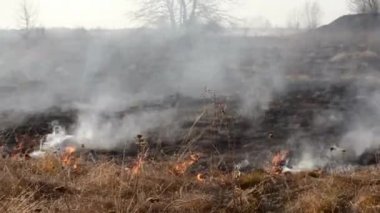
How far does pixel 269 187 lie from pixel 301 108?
933cm

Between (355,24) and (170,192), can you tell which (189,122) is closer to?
(170,192)

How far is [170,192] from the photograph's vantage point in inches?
168

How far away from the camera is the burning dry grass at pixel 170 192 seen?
371 centimetres

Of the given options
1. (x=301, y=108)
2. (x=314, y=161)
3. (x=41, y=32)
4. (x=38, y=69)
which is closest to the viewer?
(x=314, y=161)

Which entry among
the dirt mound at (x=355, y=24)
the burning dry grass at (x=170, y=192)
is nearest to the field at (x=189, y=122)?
the burning dry grass at (x=170, y=192)

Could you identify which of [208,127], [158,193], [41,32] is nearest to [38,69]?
[41,32]

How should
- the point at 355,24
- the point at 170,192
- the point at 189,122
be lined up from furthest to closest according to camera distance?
the point at 355,24 → the point at 189,122 → the point at 170,192

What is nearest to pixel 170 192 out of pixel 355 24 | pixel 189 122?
pixel 189 122

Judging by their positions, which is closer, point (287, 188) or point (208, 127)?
point (287, 188)

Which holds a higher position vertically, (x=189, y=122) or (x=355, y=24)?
(x=355, y=24)

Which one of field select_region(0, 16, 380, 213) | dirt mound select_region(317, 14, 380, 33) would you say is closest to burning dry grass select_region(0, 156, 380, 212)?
field select_region(0, 16, 380, 213)

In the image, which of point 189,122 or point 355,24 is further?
point 355,24

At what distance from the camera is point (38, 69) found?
22391 mm

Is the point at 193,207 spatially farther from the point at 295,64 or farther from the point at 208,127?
the point at 295,64
